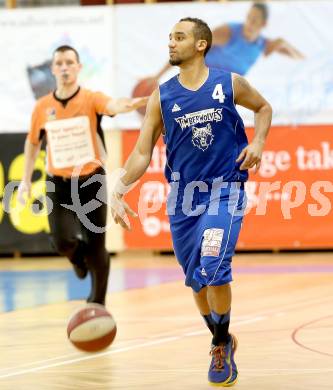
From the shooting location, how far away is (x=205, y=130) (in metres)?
6.43

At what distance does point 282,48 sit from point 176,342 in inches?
321

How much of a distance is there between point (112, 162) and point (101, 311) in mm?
9111

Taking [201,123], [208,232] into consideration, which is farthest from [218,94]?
[208,232]

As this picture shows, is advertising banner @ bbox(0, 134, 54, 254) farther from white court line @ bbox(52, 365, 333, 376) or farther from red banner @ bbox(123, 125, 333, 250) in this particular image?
white court line @ bbox(52, 365, 333, 376)

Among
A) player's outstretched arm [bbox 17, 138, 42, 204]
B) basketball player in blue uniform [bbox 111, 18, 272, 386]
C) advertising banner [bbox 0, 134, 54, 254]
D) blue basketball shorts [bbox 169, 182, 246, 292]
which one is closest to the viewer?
blue basketball shorts [bbox 169, 182, 246, 292]

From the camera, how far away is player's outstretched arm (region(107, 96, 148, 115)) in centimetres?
863

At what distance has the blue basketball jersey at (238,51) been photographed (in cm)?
1530

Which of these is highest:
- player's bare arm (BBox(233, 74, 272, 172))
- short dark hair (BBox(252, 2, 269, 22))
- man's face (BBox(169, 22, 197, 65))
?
short dark hair (BBox(252, 2, 269, 22))

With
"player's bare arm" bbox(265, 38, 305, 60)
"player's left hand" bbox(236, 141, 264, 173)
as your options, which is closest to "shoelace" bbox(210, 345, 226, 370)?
"player's left hand" bbox(236, 141, 264, 173)

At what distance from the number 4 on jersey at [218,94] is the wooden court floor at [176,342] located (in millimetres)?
1811

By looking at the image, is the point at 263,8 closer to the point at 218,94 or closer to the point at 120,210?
the point at 218,94

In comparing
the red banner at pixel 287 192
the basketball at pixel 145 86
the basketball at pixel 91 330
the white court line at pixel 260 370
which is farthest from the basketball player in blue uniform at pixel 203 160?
the basketball at pixel 145 86

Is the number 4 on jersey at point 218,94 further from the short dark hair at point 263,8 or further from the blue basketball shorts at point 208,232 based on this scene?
the short dark hair at point 263,8

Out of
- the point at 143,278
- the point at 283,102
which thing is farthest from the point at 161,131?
the point at 283,102
